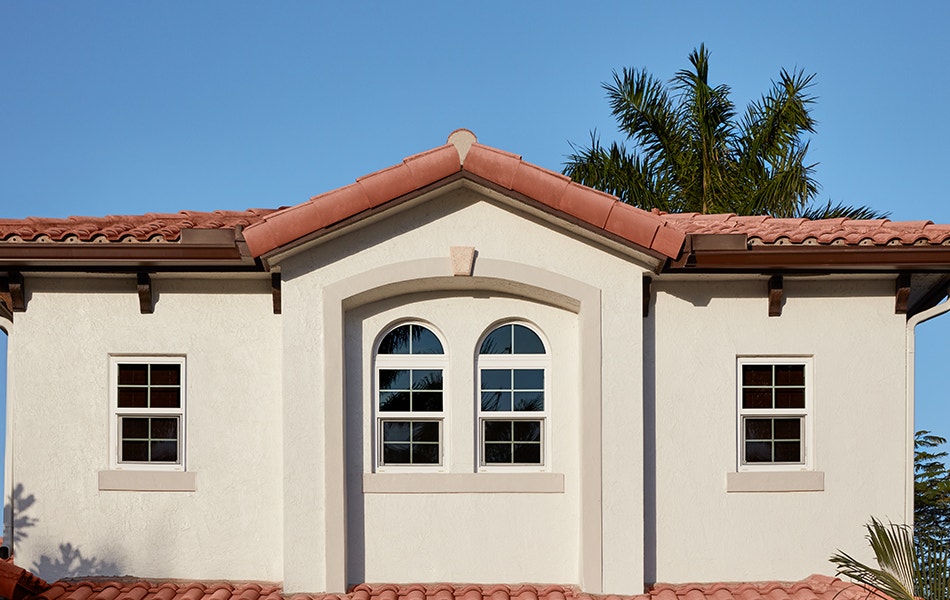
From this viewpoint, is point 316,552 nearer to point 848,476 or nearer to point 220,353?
point 220,353

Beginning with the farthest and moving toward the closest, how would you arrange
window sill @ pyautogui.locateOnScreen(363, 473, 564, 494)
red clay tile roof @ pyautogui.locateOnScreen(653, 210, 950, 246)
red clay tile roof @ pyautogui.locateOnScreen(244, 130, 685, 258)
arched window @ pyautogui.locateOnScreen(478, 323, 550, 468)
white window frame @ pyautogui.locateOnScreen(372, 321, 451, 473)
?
arched window @ pyautogui.locateOnScreen(478, 323, 550, 468) → white window frame @ pyautogui.locateOnScreen(372, 321, 451, 473) → window sill @ pyautogui.locateOnScreen(363, 473, 564, 494) → red clay tile roof @ pyautogui.locateOnScreen(653, 210, 950, 246) → red clay tile roof @ pyautogui.locateOnScreen(244, 130, 685, 258)

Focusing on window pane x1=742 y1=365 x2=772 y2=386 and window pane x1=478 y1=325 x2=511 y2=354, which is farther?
window pane x1=742 y1=365 x2=772 y2=386

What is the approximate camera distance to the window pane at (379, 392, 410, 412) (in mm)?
10930

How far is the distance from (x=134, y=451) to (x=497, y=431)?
431 centimetres

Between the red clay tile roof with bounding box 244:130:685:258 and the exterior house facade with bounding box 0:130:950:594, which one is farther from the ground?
the red clay tile roof with bounding box 244:130:685:258

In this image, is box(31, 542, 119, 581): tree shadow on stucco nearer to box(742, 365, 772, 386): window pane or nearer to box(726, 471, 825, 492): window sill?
box(726, 471, 825, 492): window sill

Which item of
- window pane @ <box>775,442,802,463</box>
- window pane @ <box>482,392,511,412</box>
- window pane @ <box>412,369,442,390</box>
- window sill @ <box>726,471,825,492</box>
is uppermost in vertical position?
window pane @ <box>412,369,442,390</box>

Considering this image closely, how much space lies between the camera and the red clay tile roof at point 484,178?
33.2ft

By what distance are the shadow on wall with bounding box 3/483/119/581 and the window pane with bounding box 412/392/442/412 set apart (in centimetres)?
395

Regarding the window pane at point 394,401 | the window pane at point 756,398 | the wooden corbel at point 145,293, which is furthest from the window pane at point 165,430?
the window pane at point 756,398

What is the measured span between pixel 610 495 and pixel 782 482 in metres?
2.16

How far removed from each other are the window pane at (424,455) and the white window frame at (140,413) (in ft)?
8.91

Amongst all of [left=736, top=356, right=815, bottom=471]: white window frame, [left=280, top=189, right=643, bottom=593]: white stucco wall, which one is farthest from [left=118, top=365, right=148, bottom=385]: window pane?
[left=736, top=356, right=815, bottom=471]: white window frame

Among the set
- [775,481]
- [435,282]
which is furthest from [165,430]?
[775,481]
